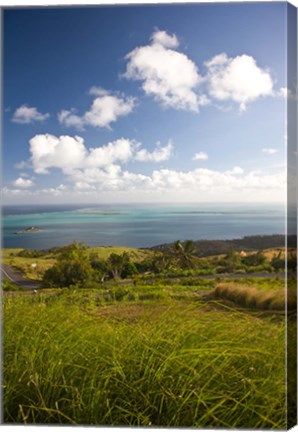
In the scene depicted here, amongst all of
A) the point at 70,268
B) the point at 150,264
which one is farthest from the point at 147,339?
the point at 70,268

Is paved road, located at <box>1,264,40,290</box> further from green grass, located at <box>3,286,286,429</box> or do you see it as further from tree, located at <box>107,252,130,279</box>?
tree, located at <box>107,252,130,279</box>

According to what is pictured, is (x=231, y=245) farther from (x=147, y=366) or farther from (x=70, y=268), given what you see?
(x=70, y=268)

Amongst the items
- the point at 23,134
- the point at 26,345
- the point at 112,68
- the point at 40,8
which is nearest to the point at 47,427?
the point at 26,345

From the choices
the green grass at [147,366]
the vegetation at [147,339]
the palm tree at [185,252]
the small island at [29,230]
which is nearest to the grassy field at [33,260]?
the vegetation at [147,339]

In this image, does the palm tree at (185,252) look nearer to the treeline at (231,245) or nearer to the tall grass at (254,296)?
the treeline at (231,245)

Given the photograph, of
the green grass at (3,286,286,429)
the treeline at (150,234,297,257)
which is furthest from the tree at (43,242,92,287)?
the treeline at (150,234,297,257)

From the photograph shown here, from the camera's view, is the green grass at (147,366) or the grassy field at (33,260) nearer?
the green grass at (147,366)
